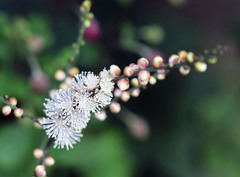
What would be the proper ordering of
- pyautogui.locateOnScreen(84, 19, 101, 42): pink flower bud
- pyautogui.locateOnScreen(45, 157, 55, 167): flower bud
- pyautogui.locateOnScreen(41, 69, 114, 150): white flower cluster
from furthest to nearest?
1. pyautogui.locateOnScreen(84, 19, 101, 42): pink flower bud
2. pyautogui.locateOnScreen(45, 157, 55, 167): flower bud
3. pyautogui.locateOnScreen(41, 69, 114, 150): white flower cluster

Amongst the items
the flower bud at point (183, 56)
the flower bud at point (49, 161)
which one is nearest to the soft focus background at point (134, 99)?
the flower bud at point (49, 161)

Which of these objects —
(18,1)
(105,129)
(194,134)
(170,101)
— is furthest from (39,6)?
(194,134)

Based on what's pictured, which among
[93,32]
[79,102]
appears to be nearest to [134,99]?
[93,32]

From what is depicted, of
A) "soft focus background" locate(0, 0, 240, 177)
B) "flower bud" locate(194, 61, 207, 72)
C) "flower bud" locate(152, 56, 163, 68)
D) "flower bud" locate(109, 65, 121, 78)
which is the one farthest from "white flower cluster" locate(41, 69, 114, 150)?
"soft focus background" locate(0, 0, 240, 177)

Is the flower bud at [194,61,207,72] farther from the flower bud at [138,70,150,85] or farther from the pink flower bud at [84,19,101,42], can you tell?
the pink flower bud at [84,19,101,42]

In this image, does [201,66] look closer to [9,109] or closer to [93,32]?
[9,109]

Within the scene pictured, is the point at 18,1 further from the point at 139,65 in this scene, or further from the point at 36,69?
the point at 139,65
